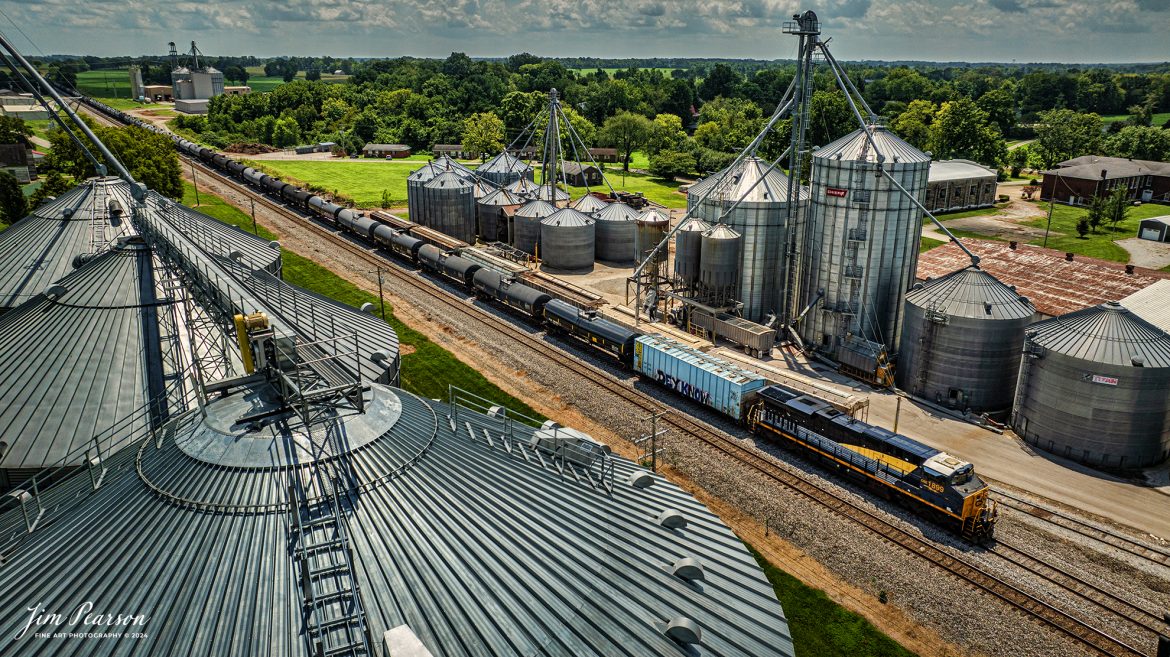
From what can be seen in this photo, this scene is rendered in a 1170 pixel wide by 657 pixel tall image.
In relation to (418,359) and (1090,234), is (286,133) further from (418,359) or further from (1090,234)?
(1090,234)

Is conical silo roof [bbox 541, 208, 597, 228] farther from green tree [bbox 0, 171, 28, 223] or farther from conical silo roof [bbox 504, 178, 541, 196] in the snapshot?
green tree [bbox 0, 171, 28, 223]

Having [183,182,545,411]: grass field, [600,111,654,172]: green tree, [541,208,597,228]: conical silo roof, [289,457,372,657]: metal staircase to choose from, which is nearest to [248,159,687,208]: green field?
[600,111,654,172]: green tree

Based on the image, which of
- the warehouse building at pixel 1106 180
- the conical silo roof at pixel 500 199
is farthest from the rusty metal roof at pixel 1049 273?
the conical silo roof at pixel 500 199

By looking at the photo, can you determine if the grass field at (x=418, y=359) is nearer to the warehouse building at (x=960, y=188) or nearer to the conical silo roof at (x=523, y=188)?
the conical silo roof at (x=523, y=188)

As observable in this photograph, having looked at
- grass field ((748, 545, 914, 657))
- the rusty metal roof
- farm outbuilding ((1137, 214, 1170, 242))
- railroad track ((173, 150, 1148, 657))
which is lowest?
grass field ((748, 545, 914, 657))

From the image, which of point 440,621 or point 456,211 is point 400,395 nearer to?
point 440,621
